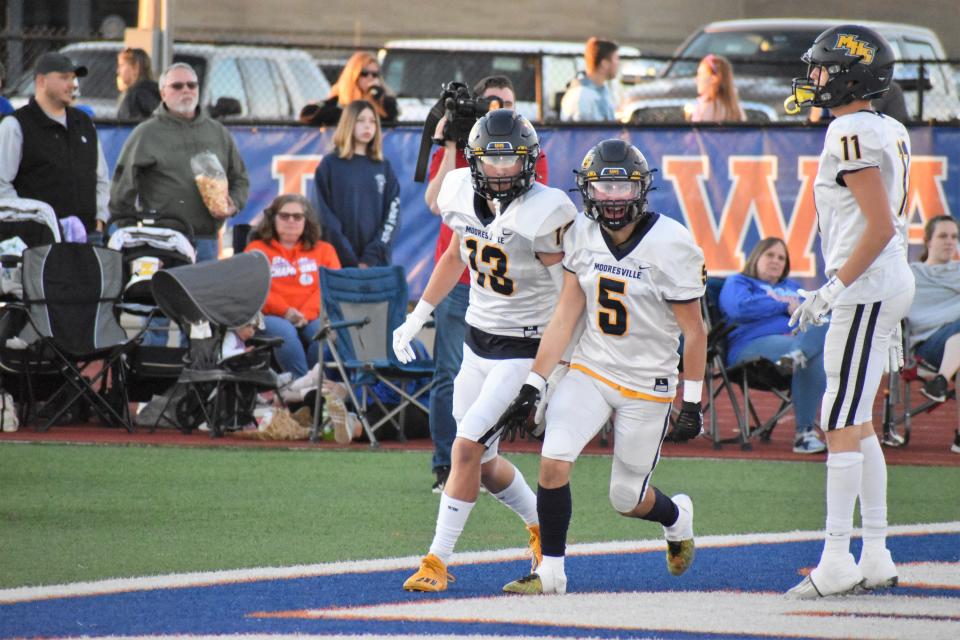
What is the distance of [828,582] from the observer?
5.81 meters

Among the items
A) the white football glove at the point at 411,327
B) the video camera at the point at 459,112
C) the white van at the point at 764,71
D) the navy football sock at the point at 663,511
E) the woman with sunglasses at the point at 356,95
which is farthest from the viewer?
the white van at the point at 764,71

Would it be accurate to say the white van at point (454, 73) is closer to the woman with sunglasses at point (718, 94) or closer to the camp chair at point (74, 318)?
the woman with sunglasses at point (718, 94)

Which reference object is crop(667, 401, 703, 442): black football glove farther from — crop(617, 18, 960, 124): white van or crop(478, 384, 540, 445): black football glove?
crop(617, 18, 960, 124): white van

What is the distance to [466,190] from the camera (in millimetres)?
6598

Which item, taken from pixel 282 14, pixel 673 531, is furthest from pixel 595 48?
pixel 282 14

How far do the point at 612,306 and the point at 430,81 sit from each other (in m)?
12.1

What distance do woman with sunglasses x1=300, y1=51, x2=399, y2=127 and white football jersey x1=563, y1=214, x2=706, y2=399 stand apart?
6931 mm

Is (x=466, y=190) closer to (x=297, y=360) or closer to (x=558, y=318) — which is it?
(x=558, y=318)

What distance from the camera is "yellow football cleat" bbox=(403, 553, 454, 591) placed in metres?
5.87

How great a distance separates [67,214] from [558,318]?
6.28 metres

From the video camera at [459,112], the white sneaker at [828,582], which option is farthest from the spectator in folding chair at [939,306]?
the white sneaker at [828,582]

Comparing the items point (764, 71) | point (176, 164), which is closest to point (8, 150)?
point (176, 164)

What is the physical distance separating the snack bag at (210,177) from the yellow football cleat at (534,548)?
561cm

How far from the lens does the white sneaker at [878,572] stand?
5973mm
